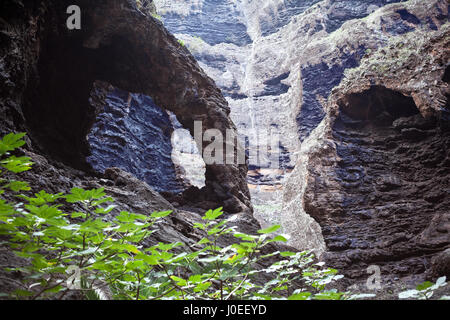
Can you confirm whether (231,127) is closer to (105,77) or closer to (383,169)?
(105,77)

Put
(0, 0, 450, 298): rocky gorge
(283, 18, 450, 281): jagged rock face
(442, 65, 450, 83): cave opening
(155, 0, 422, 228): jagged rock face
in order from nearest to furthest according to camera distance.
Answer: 1. (0, 0, 450, 298): rocky gorge
2. (283, 18, 450, 281): jagged rock face
3. (442, 65, 450, 83): cave opening
4. (155, 0, 422, 228): jagged rock face

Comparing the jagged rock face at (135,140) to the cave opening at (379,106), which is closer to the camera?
the cave opening at (379,106)

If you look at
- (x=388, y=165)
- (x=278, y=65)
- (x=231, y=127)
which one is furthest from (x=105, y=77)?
(x=278, y=65)

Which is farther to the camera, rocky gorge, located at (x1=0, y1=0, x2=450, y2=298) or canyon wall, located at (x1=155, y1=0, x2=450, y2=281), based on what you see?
canyon wall, located at (x1=155, y1=0, x2=450, y2=281)

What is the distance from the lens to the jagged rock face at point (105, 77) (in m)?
5.29

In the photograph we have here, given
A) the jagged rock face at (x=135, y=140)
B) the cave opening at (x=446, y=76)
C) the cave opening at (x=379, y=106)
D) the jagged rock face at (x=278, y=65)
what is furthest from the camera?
the jagged rock face at (x=278, y=65)

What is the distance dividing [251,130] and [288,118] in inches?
148

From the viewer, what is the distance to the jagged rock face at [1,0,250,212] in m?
5.29

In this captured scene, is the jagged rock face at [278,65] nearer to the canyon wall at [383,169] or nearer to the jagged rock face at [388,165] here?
the canyon wall at [383,169]

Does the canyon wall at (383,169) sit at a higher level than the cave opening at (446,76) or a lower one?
lower

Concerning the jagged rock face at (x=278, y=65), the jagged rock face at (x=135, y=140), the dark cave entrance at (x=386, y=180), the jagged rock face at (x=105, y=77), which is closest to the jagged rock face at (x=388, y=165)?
the dark cave entrance at (x=386, y=180)

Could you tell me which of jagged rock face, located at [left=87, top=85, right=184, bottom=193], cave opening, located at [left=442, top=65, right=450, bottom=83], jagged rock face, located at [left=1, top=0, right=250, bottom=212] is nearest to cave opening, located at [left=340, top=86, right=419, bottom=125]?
cave opening, located at [left=442, top=65, right=450, bottom=83]

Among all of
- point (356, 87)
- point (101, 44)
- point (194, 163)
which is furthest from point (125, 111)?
point (356, 87)

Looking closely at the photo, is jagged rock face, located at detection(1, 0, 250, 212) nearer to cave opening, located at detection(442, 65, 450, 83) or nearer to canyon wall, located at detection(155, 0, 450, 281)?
canyon wall, located at detection(155, 0, 450, 281)
